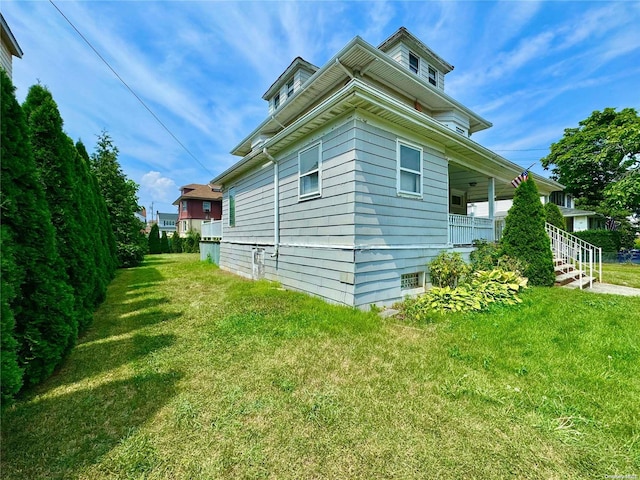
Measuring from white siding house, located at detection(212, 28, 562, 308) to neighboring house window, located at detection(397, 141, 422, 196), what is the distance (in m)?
0.02

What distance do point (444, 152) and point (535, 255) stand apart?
3.59 meters

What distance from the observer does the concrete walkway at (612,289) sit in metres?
6.53

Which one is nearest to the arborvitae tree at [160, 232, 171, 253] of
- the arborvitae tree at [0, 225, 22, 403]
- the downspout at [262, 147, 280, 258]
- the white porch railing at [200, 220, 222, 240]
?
the white porch railing at [200, 220, 222, 240]

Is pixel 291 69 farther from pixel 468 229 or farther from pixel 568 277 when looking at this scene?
pixel 568 277

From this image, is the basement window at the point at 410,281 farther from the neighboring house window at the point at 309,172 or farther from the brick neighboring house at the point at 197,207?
the brick neighboring house at the point at 197,207

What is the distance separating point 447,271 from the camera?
5.98 metres

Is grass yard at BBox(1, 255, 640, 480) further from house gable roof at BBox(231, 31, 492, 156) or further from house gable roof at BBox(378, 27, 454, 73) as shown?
house gable roof at BBox(378, 27, 454, 73)

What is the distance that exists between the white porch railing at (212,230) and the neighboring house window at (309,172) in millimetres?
7747

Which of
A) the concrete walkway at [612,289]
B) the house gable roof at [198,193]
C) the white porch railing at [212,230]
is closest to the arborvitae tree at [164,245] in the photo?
the house gable roof at [198,193]

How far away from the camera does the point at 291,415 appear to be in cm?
220

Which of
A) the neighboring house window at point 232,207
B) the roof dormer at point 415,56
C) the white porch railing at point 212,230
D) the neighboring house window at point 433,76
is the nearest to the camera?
the roof dormer at point 415,56

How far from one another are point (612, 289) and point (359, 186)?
772cm

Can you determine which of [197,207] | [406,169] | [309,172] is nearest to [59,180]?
[309,172]

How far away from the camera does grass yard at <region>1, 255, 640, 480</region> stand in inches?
68.3
